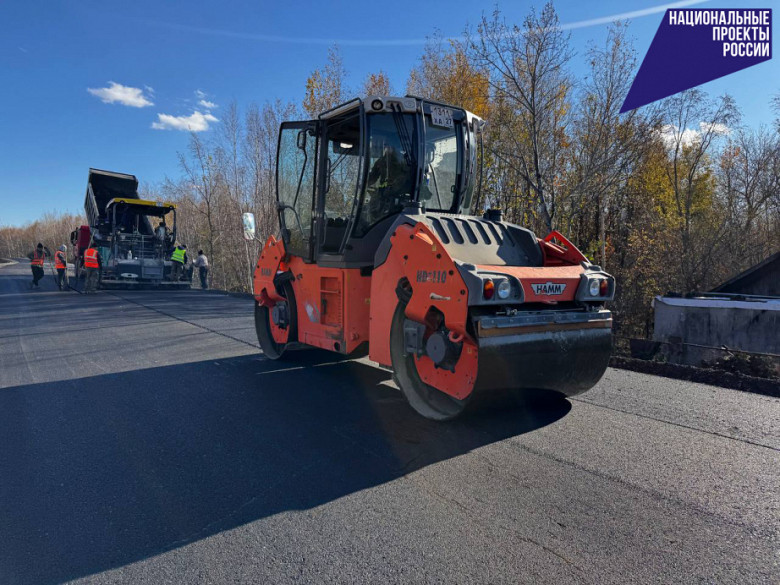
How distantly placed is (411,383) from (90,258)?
15.2 metres

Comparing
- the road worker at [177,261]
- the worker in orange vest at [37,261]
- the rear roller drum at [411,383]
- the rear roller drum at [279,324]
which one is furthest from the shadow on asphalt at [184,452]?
the worker in orange vest at [37,261]

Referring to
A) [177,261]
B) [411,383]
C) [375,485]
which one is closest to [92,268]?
[177,261]

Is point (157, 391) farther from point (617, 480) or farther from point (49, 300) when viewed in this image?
point (49, 300)

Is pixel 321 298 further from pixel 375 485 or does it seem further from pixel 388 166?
pixel 375 485

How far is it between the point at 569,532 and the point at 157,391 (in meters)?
4.10

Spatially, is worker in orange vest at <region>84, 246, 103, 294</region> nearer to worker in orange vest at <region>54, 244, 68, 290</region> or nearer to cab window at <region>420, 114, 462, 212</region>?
worker in orange vest at <region>54, 244, 68, 290</region>

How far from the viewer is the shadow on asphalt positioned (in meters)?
2.47

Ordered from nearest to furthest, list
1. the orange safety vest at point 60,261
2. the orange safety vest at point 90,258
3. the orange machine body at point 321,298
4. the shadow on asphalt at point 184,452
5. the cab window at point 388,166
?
the shadow on asphalt at point 184,452 < the cab window at point 388,166 < the orange machine body at point 321,298 < the orange safety vest at point 90,258 < the orange safety vest at point 60,261

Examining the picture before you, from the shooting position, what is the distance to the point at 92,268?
631 inches

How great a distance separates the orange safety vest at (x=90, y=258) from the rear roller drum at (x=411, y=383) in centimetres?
1471

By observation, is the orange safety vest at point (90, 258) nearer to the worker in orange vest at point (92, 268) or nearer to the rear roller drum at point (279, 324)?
the worker in orange vest at point (92, 268)

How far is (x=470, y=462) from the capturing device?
3225 mm

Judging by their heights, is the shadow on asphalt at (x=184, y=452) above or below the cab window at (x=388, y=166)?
below

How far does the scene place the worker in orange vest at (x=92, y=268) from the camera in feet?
51.2
